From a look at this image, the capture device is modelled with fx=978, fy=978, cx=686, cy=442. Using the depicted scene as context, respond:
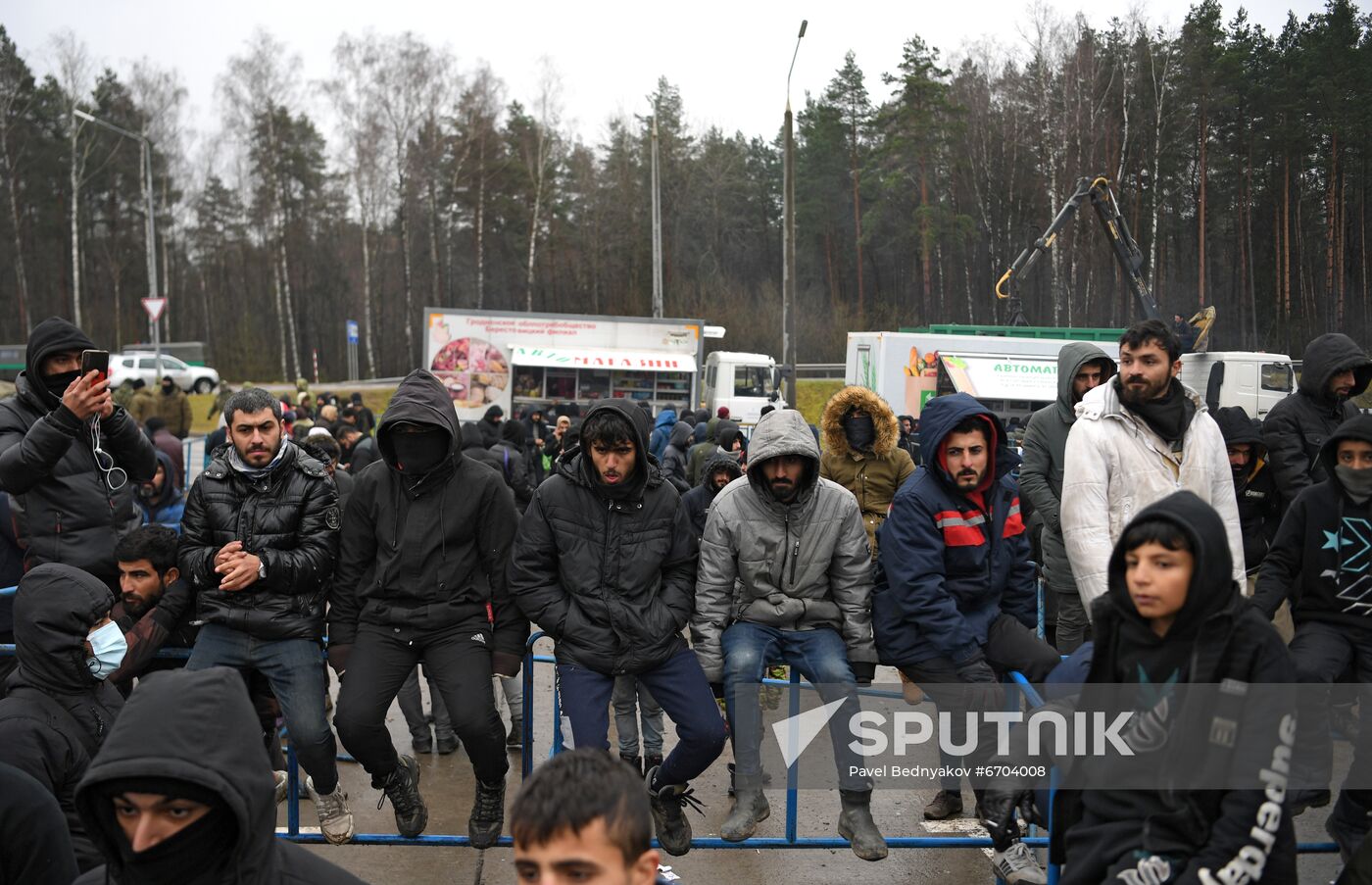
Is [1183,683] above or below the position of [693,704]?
above

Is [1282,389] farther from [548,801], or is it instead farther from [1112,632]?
[548,801]

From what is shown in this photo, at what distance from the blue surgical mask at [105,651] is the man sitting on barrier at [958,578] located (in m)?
3.03

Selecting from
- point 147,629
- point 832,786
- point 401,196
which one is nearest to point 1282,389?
point 832,786

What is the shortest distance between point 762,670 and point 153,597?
2.84 m

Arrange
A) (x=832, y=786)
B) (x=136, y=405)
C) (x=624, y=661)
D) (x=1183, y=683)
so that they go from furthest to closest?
(x=136, y=405) → (x=832, y=786) → (x=624, y=661) → (x=1183, y=683)

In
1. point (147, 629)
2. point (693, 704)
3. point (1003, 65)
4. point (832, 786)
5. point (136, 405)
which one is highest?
point (1003, 65)

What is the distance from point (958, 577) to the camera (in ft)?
14.0

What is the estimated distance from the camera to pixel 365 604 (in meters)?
4.28

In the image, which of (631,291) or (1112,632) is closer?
(1112,632)

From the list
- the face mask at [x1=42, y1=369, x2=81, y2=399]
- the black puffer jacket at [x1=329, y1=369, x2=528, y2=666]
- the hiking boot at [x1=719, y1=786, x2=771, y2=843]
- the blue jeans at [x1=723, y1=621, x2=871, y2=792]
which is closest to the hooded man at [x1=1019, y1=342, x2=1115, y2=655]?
the blue jeans at [x1=723, y1=621, x2=871, y2=792]

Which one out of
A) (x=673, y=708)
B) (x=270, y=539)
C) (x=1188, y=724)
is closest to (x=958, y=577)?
(x=673, y=708)

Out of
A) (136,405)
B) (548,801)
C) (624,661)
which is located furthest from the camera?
(136,405)

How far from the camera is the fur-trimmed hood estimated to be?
249 inches

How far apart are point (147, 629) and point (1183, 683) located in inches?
161
